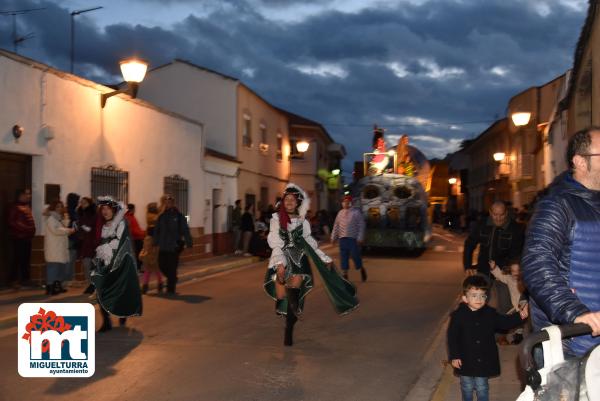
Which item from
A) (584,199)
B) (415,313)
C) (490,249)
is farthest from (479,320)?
(415,313)

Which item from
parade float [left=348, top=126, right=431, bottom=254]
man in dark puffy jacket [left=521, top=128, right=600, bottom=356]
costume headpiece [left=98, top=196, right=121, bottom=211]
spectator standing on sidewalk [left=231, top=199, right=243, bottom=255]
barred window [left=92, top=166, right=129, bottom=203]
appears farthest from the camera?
spectator standing on sidewalk [left=231, top=199, right=243, bottom=255]

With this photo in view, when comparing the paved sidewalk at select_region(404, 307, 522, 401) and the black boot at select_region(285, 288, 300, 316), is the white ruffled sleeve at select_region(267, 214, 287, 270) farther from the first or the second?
the paved sidewalk at select_region(404, 307, 522, 401)

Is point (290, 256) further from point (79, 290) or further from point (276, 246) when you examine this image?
point (79, 290)

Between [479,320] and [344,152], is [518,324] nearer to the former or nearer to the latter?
[479,320]

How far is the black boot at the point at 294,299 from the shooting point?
8.53 metres

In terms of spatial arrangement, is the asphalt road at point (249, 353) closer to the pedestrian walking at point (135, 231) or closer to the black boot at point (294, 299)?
the black boot at point (294, 299)

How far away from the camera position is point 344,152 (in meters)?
64.9

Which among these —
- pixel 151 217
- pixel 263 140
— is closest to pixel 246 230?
pixel 151 217

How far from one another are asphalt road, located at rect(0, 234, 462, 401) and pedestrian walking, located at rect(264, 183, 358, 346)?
0.48 meters

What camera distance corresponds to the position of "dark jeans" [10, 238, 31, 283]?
509 inches

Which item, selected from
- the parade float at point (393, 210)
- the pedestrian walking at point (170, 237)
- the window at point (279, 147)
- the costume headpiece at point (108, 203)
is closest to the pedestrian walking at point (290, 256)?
the costume headpiece at point (108, 203)

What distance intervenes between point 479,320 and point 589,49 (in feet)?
40.4

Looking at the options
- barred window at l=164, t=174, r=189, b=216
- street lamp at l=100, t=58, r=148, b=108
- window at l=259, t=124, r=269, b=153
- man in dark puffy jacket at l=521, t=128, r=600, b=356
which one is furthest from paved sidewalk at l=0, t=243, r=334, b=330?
window at l=259, t=124, r=269, b=153

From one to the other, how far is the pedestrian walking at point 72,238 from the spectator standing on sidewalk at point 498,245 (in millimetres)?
7617
